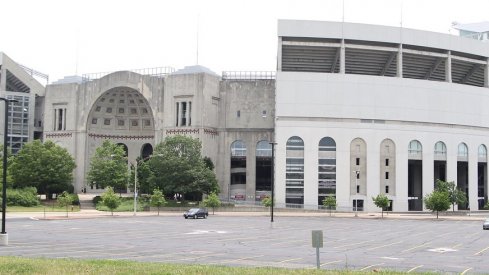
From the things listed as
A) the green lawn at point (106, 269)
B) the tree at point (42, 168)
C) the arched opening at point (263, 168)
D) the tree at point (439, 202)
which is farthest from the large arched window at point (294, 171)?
the green lawn at point (106, 269)

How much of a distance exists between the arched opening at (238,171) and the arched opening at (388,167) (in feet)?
76.1

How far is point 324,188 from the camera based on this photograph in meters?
87.7

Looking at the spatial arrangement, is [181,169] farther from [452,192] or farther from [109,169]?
[452,192]

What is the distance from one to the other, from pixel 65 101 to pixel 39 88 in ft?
32.1

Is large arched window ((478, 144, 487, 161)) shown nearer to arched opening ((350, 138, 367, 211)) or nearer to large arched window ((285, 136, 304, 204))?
arched opening ((350, 138, 367, 211))

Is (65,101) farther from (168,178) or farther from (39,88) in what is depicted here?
(168,178)

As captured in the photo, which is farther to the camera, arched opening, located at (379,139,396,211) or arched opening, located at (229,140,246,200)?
arched opening, located at (229,140,246,200)

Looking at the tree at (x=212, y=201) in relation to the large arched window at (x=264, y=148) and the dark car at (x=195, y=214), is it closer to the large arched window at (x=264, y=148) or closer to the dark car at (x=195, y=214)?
the dark car at (x=195, y=214)

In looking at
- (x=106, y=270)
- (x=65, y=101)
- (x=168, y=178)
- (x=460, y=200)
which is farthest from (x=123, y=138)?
(x=106, y=270)

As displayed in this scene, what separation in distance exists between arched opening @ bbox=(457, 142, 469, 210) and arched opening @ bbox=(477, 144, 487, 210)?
7.68 ft

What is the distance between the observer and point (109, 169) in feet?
299

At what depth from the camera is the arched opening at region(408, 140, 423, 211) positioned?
3588 inches

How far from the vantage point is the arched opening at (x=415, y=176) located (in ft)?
299

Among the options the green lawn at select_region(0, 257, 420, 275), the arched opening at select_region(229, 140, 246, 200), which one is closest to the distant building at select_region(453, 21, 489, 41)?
the arched opening at select_region(229, 140, 246, 200)
